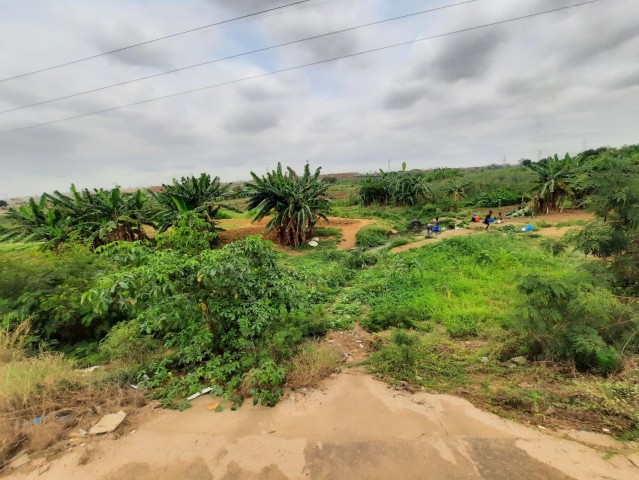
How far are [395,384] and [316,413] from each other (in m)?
1.11

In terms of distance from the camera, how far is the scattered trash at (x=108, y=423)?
10.6 ft

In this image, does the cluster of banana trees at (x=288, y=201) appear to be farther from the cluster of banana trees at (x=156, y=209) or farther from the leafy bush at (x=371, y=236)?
the leafy bush at (x=371, y=236)

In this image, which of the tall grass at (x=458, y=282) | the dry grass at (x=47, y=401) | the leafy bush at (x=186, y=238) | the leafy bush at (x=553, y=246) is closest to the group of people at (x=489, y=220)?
the tall grass at (x=458, y=282)

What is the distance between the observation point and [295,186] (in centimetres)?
1448

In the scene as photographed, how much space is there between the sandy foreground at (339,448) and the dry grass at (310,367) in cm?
35

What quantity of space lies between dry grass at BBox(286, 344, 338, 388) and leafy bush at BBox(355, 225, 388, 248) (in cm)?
1025

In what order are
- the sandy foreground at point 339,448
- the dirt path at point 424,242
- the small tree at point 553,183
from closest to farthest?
1. the sandy foreground at point 339,448
2. the dirt path at point 424,242
3. the small tree at point 553,183

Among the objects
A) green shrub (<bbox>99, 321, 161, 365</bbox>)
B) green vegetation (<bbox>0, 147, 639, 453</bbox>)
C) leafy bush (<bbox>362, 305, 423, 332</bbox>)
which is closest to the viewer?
green vegetation (<bbox>0, 147, 639, 453</bbox>)

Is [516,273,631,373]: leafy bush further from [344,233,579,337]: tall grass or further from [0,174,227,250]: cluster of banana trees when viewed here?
[0,174,227,250]: cluster of banana trees

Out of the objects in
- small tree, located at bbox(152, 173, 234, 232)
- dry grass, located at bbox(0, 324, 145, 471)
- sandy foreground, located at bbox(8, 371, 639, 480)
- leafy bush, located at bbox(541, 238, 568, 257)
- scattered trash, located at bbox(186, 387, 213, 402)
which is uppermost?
small tree, located at bbox(152, 173, 234, 232)

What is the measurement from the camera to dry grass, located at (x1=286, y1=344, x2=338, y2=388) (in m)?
3.95

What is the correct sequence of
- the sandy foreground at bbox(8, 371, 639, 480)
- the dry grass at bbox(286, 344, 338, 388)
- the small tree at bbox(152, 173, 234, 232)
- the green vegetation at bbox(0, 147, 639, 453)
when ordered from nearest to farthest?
the sandy foreground at bbox(8, 371, 639, 480) < the green vegetation at bbox(0, 147, 639, 453) < the dry grass at bbox(286, 344, 338, 388) < the small tree at bbox(152, 173, 234, 232)

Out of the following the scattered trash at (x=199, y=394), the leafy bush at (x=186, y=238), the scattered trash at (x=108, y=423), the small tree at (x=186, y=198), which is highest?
the small tree at (x=186, y=198)

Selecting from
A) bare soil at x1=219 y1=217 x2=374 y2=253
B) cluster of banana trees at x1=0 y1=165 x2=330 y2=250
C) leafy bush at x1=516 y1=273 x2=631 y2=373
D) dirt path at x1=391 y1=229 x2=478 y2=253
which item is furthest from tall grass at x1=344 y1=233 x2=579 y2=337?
cluster of banana trees at x1=0 y1=165 x2=330 y2=250
